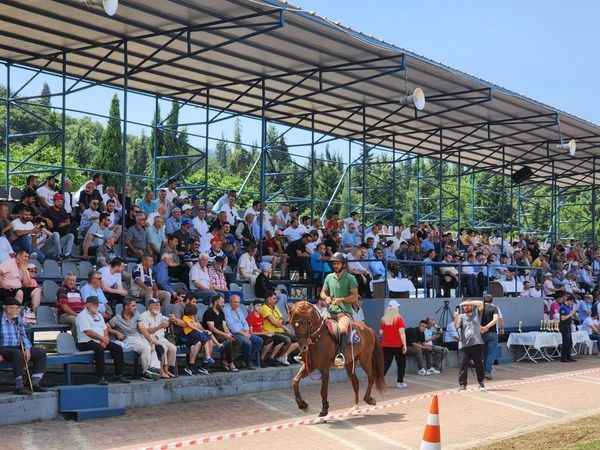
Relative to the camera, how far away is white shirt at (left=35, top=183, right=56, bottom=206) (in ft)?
61.4

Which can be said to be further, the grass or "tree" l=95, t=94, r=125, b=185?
"tree" l=95, t=94, r=125, b=185

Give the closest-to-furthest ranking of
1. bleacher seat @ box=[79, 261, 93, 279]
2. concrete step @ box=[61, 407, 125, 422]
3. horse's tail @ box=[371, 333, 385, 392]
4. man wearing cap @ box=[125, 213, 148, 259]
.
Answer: concrete step @ box=[61, 407, 125, 422]
horse's tail @ box=[371, 333, 385, 392]
bleacher seat @ box=[79, 261, 93, 279]
man wearing cap @ box=[125, 213, 148, 259]

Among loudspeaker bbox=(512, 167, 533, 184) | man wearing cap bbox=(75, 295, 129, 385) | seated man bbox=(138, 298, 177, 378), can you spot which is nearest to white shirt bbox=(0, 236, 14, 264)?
man wearing cap bbox=(75, 295, 129, 385)

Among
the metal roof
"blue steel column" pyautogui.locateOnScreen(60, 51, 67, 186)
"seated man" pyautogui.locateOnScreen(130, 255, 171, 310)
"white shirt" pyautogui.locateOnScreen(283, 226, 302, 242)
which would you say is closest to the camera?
"seated man" pyautogui.locateOnScreen(130, 255, 171, 310)

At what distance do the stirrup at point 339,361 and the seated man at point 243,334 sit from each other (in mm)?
3517

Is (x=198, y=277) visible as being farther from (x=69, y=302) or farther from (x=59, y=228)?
(x=69, y=302)

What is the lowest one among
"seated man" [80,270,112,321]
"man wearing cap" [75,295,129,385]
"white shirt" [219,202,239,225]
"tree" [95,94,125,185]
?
"man wearing cap" [75,295,129,385]

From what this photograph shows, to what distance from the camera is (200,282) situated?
18.3 m

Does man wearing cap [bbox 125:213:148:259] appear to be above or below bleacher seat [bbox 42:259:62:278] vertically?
above

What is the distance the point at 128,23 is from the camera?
1797 cm

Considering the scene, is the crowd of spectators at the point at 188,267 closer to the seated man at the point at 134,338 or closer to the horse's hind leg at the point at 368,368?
the seated man at the point at 134,338

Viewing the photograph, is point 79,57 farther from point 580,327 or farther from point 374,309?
point 580,327

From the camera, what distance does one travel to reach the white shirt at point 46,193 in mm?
18711

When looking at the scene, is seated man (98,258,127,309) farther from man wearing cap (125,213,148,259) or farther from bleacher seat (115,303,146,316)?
man wearing cap (125,213,148,259)
